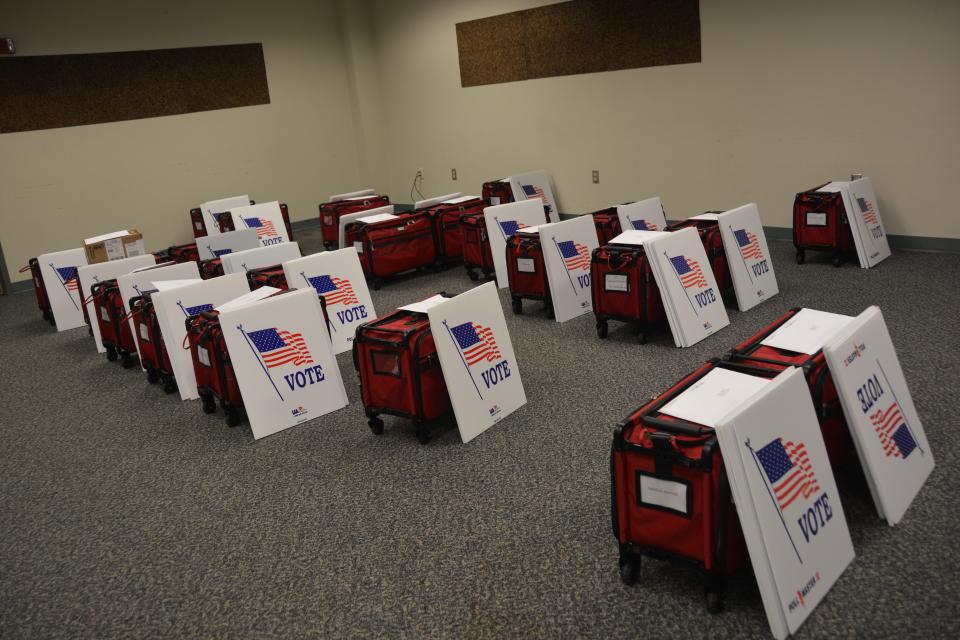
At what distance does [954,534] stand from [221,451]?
10.4ft

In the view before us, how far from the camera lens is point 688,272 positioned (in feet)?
15.4

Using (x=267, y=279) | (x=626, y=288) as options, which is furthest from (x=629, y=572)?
(x=267, y=279)

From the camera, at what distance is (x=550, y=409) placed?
396 cm

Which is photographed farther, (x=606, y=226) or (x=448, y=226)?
(x=448, y=226)

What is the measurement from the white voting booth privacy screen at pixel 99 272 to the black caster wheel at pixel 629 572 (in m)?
4.60

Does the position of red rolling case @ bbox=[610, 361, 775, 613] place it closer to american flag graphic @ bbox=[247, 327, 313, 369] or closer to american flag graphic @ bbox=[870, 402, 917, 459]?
american flag graphic @ bbox=[870, 402, 917, 459]

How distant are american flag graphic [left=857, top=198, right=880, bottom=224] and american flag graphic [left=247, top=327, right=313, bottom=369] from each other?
4255 millimetres

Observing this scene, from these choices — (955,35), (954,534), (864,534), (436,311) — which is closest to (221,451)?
(436,311)

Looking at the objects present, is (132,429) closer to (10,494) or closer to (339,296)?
(10,494)

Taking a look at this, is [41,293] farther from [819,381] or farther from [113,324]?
[819,381]

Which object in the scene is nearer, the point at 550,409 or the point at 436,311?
the point at 436,311

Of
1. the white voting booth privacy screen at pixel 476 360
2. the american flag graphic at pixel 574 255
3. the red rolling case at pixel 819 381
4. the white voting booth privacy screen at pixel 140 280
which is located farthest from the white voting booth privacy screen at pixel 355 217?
the red rolling case at pixel 819 381

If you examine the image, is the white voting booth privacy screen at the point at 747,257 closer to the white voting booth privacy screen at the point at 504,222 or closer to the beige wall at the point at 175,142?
the white voting booth privacy screen at the point at 504,222

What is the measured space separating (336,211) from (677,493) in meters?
6.81
